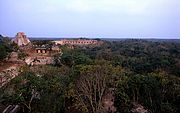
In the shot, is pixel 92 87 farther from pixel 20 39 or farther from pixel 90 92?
pixel 20 39

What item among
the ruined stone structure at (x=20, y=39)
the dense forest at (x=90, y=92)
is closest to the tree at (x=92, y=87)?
the dense forest at (x=90, y=92)

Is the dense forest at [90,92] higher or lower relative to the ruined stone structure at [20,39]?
lower

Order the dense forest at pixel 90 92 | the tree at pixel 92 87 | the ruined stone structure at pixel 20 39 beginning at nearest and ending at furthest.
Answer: the dense forest at pixel 90 92, the tree at pixel 92 87, the ruined stone structure at pixel 20 39

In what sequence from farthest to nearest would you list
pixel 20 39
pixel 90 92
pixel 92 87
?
1. pixel 20 39
2. pixel 92 87
3. pixel 90 92

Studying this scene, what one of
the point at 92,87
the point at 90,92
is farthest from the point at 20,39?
the point at 90,92

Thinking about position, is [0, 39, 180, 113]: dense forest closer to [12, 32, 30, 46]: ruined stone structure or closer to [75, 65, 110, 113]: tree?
[75, 65, 110, 113]: tree

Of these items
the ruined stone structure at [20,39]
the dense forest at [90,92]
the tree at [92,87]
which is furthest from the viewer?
the ruined stone structure at [20,39]

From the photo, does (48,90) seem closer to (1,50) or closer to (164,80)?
(164,80)

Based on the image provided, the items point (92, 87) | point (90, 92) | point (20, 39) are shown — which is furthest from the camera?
point (20, 39)

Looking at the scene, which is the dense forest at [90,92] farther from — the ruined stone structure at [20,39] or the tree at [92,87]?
the ruined stone structure at [20,39]

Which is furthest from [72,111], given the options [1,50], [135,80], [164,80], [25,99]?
[1,50]

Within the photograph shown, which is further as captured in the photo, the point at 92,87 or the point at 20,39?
the point at 20,39
